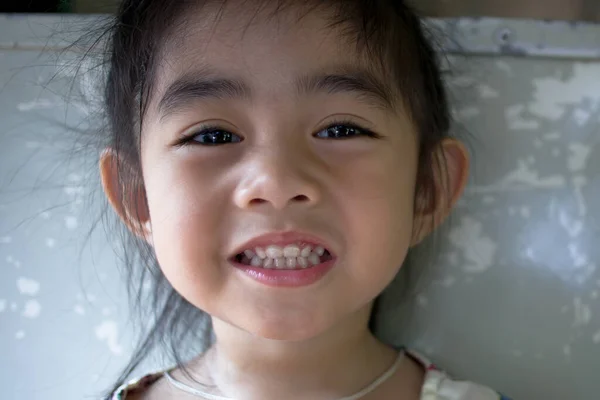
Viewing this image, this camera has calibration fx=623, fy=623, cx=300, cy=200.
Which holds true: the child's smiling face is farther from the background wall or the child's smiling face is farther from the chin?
the background wall

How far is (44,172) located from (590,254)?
796mm

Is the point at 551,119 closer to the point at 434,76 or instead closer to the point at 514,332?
the point at 434,76

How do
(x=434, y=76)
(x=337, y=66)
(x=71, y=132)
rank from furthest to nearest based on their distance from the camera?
(x=71, y=132), (x=434, y=76), (x=337, y=66)

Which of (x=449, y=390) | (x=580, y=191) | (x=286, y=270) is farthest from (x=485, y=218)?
(x=286, y=270)

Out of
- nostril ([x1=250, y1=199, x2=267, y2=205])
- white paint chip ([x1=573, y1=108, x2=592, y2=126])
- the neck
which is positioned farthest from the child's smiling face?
white paint chip ([x1=573, y1=108, x2=592, y2=126])

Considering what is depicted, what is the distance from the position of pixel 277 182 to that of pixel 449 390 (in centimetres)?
37

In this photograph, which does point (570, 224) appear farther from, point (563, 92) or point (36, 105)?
point (36, 105)

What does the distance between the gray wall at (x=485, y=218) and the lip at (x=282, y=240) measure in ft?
1.05

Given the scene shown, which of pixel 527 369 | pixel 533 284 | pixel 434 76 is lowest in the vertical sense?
pixel 527 369

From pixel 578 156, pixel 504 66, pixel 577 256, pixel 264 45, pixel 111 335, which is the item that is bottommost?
pixel 111 335

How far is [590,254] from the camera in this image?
0.86 metres

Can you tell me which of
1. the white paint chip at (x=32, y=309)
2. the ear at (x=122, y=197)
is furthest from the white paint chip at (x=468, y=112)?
the white paint chip at (x=32, y=309)

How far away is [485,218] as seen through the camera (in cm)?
88

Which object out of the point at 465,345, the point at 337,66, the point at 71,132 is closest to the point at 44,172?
the point at 71,132
